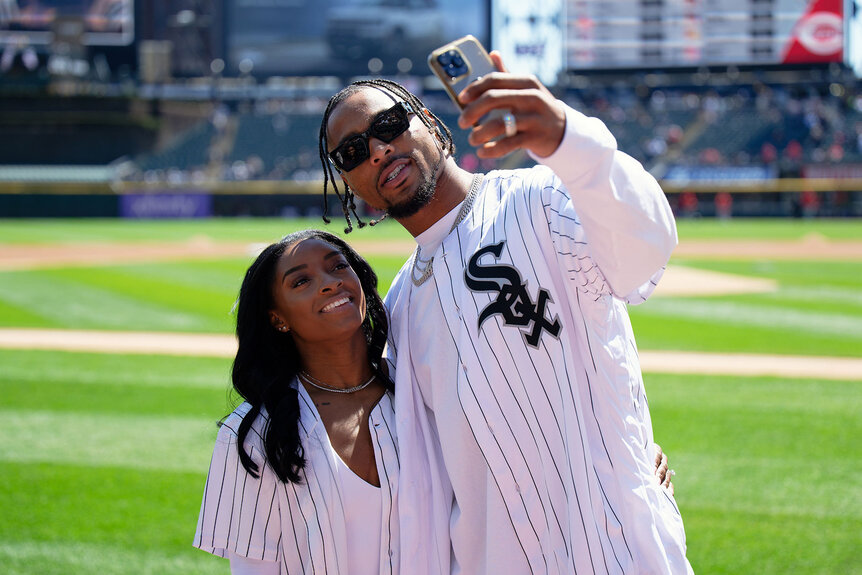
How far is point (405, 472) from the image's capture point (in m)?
2.35

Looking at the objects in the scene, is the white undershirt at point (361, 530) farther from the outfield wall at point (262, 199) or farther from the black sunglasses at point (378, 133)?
the outfield wall at point (262, 199)

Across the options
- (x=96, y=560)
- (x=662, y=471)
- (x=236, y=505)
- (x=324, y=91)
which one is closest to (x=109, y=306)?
(x=96, y=560)

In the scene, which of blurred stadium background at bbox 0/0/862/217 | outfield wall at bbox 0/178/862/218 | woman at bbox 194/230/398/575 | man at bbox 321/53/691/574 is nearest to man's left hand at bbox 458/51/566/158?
man at bbox 321/53/691/574

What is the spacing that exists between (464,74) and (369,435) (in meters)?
1.08

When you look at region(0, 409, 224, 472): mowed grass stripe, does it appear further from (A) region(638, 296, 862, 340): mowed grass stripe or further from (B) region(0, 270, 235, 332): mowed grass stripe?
(A) region(638, 296, 862, 340): mowed grass stripe

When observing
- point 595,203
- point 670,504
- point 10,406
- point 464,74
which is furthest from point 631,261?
point 10,406

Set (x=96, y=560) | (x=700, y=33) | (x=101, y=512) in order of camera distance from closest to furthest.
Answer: (x=96, y=560), (x=101, y=512), (x=700, y=33)

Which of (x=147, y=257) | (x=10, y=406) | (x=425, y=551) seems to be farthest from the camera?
(x=147, y=257)

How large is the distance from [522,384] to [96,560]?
308 cm

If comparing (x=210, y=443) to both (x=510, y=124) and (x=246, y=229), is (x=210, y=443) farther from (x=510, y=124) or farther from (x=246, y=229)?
(x=246, y=229)

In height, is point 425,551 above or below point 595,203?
below

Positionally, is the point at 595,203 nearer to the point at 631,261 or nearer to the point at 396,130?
the point at 631,261

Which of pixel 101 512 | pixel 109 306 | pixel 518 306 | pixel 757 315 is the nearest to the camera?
pixel 518 306

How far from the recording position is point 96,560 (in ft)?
14.5
